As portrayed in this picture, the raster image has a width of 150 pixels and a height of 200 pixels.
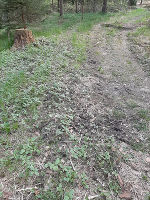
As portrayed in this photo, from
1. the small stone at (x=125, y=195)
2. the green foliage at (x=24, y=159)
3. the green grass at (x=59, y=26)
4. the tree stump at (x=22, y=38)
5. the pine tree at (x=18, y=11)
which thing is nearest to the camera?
the small stone at (x=125, y=195)

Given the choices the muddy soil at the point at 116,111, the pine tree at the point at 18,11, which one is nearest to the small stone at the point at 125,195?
the muddy soil at the point at 116,111

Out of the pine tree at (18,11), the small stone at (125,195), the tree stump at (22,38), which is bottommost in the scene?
the small stone at (125,195)

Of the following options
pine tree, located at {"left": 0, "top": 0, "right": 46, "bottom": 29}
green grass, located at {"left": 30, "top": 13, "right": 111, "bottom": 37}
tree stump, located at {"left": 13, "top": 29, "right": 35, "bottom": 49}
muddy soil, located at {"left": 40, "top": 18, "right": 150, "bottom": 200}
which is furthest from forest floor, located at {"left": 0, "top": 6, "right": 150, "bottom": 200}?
pine tree, located at {"left": 0, "top": 0, "right": 46, "bottom": 29}

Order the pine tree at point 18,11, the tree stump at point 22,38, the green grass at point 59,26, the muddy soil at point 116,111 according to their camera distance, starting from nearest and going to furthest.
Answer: the muddy soil at point 116,111 → the tree stump at point 22,38 → the pine tree at point 18,11 → the green grass at point 59,26

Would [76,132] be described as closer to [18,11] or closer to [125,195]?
[125,195]

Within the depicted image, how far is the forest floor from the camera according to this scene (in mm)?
2268

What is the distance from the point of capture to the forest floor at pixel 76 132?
2268 mm

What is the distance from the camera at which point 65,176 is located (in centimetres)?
230

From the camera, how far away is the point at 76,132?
10.1 feet

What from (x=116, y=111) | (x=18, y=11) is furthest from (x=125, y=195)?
(x=18, y=11)

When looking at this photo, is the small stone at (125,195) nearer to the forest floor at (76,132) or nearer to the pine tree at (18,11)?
the forest floor at (76,132)

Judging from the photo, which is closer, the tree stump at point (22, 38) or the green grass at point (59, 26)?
the tree stump at point (22, 38)

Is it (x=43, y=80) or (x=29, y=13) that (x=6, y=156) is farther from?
(x=29, y=13)

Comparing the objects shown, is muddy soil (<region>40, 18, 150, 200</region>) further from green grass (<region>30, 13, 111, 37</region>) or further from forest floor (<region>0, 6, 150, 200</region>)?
green grass (<region>30, 13, 111, 37</region>)
